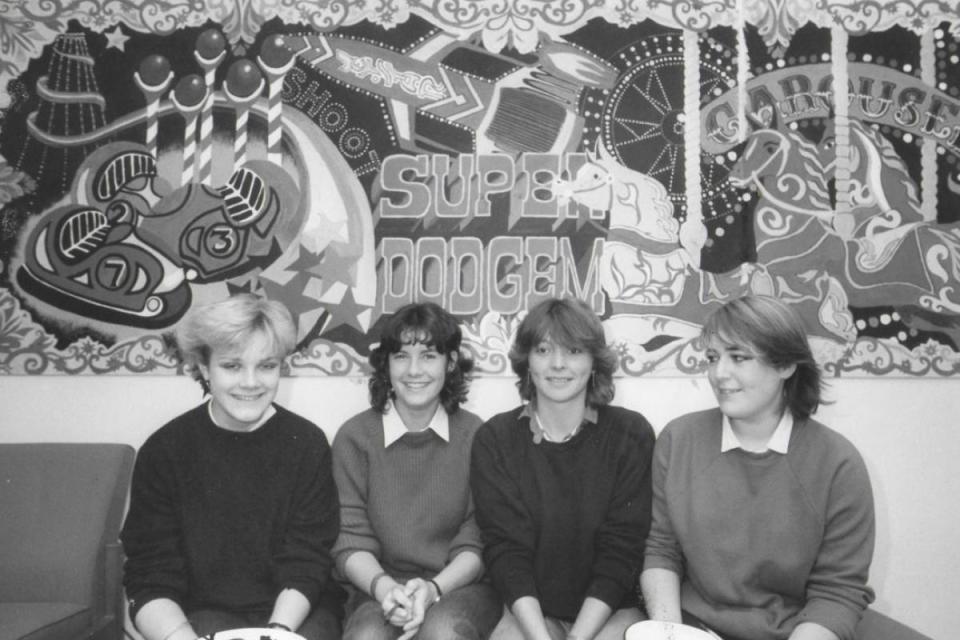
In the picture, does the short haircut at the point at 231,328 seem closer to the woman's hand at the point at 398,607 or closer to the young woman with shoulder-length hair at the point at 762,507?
the woman's hand at the point at 398,607

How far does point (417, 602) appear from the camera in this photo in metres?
1.72

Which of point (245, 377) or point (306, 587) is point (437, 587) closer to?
point (306, 587)

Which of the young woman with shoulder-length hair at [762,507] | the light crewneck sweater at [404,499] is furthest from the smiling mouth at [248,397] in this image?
the young woman with shoulder-length hair at [762,507]

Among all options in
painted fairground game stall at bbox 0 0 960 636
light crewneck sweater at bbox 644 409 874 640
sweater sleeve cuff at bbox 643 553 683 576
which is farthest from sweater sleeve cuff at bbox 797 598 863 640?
painted fairground game stall at bbox 0 0 960 636

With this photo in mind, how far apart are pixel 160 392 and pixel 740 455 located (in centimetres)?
183

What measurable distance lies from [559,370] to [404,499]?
0.55 m

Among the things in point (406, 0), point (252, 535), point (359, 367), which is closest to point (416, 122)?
point (406, 0)

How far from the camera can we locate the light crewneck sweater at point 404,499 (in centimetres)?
196

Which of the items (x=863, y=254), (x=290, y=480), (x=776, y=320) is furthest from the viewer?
(x=863, y=254)

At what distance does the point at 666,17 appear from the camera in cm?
240

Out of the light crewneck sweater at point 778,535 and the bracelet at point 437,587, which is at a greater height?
the light crewneck sweater at point 778,535

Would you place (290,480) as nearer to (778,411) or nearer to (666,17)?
(778,411)

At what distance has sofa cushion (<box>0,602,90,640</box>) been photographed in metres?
1.83

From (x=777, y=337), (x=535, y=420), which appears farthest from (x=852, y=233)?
(x=535, y=420)
